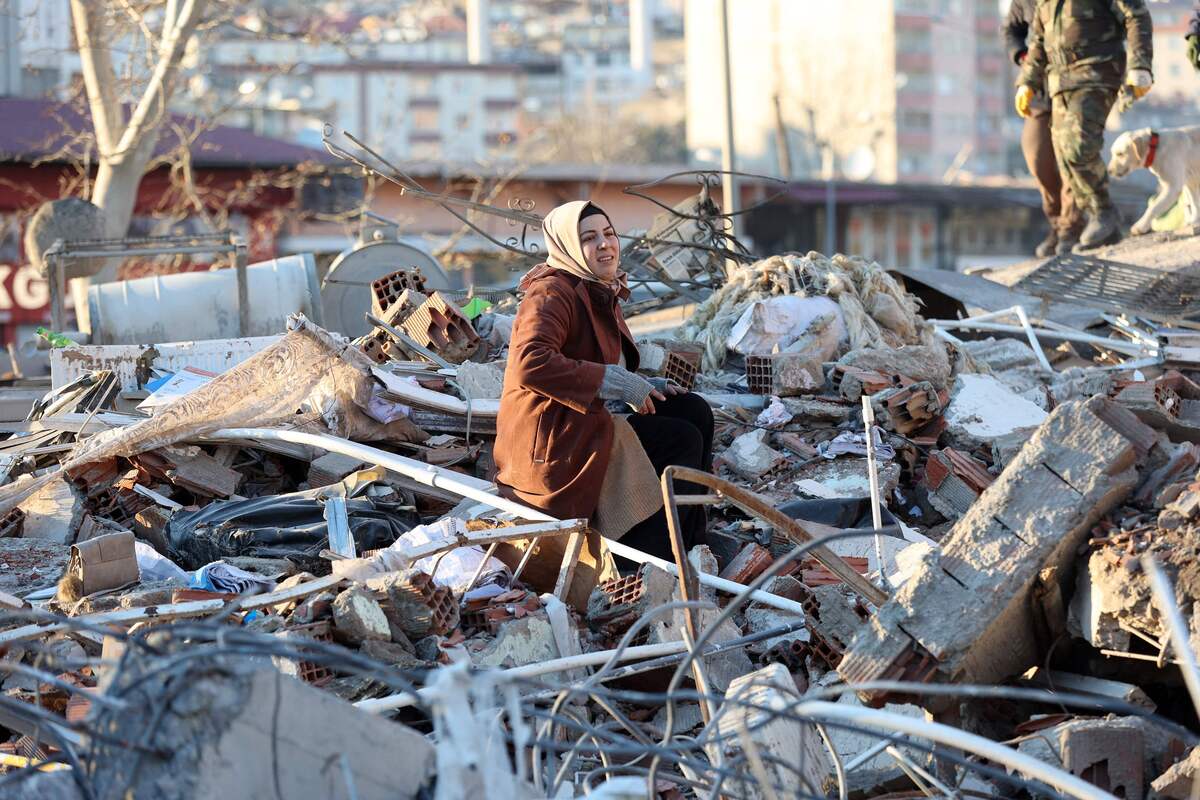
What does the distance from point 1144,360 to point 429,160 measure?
17384 mm

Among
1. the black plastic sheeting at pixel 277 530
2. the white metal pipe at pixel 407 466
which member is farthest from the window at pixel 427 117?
the black plastic sheeting at pixel 277 530

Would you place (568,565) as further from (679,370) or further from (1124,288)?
(1124,288)

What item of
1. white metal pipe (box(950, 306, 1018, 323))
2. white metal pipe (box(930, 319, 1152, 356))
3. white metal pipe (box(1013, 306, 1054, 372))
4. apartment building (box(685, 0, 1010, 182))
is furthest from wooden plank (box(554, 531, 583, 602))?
apartment building (box(685, 0, 1010, 182))

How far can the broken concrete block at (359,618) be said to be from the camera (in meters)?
4.79

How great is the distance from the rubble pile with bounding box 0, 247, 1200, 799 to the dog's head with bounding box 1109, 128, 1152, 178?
6.51ft

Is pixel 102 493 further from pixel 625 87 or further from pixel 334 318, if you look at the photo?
pixel 625 87

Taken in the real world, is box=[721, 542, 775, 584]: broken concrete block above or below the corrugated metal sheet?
below

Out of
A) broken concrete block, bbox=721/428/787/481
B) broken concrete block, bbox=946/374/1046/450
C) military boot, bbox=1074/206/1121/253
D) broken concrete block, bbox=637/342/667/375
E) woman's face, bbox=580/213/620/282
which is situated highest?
woman's face, bbox=580/213/620/282

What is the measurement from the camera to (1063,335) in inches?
359

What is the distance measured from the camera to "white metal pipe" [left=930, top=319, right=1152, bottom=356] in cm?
887

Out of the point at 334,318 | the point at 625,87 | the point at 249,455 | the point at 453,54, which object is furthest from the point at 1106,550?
the point at 453,54

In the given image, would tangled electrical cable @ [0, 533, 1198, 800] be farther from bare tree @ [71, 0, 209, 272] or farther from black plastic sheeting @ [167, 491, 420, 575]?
bare tree @ [71, 0, 209, 272]

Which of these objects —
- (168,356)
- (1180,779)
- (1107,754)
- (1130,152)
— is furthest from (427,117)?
(1180,779)

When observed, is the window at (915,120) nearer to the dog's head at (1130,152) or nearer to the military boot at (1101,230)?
the military boot at (1101,230)
